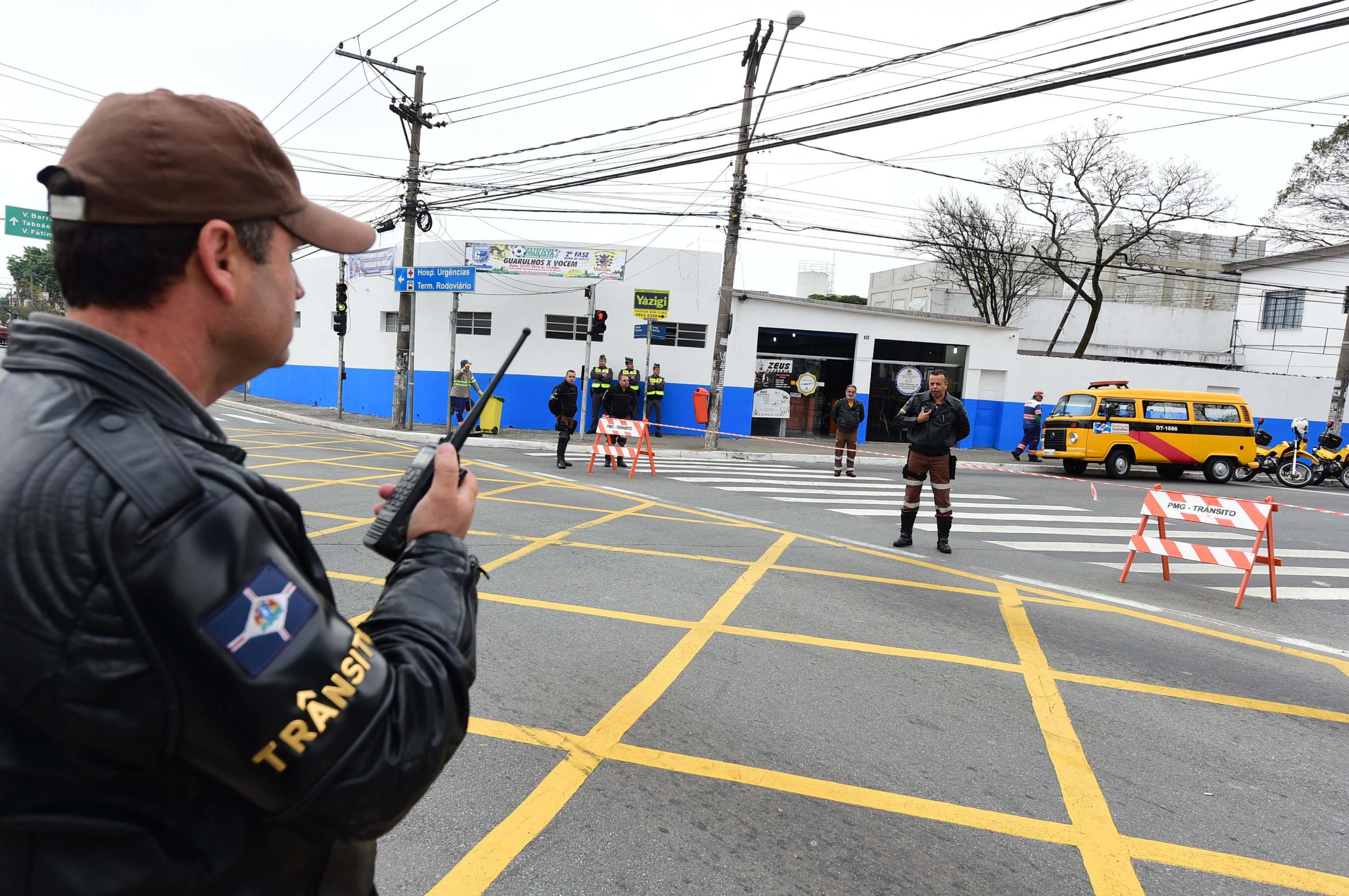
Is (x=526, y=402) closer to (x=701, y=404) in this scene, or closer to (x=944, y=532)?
(x=701, y=404)

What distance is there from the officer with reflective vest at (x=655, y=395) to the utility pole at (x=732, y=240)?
2.32 meters

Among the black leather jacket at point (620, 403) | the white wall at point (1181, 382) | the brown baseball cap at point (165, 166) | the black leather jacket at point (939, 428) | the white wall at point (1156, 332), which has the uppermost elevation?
the white wall at point (1156, 332)

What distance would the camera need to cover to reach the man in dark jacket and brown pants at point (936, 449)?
8.67 metres

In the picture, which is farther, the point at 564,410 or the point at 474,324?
the point at 474,324

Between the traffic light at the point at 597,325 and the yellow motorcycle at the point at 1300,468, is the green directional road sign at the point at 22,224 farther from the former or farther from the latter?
the yellow motorcycle at the point at 1300,468

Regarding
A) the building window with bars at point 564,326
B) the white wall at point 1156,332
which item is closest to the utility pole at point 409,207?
the building window with bars at point 564,326

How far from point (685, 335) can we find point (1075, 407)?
10475 mm

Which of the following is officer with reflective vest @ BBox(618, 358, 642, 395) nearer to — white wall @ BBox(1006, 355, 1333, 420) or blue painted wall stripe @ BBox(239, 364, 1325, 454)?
blue painted wall stripe @ BBox(239, 364, 1325, 454)

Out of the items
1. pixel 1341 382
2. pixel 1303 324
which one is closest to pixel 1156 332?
pixel 1303 324

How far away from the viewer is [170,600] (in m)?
0.87

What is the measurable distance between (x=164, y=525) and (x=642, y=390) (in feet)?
70.5

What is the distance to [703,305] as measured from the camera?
22641mm

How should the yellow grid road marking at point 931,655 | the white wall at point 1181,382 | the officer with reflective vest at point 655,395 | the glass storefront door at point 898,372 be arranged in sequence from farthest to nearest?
the white wall at point 1181,382
the glass storefront door at point 898,372
the officer with reflective vest at point 655,395
the yellow grid road marking at point 931,655

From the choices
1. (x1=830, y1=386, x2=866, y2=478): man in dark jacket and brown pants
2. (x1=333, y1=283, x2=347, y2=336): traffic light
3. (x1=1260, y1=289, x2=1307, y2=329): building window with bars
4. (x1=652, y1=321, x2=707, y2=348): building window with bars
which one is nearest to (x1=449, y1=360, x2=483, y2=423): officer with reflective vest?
(x1=333, y1=283, x2=347, y2=336): traffic light
